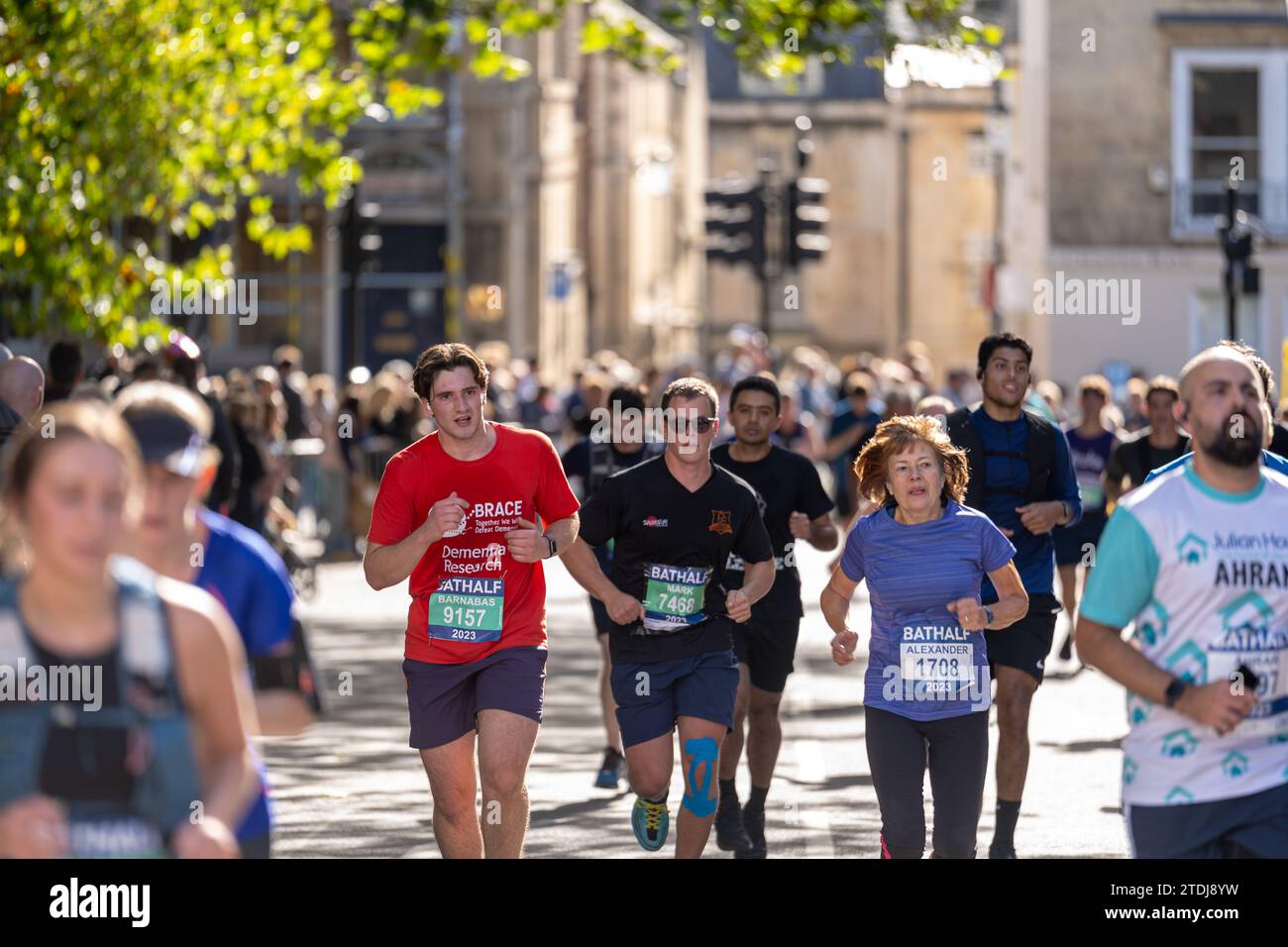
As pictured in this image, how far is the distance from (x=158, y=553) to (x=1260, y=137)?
35.0 metres

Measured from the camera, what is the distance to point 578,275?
160 ft

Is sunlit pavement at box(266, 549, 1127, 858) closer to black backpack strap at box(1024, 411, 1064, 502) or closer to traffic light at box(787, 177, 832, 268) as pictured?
black backpack strap at box(1024, 411, 1064, 502)

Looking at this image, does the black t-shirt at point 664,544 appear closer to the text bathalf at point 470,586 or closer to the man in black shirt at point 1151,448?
the text bathalf at point 470,586

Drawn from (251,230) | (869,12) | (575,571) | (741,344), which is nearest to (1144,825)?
(575,571)

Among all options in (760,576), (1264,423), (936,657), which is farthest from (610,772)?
(1264,423)

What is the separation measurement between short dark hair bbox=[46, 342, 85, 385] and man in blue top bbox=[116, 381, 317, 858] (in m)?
8.81

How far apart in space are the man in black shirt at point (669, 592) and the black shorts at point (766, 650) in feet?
4.72

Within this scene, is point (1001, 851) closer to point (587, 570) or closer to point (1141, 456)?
point (587, 570)

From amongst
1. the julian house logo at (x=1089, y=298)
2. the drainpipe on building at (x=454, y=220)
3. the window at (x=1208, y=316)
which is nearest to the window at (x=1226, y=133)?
the window at (x=1208, y=316)

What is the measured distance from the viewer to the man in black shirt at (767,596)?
10.1 metres

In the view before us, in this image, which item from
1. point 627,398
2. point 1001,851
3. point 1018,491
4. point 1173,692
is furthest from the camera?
point 627,398

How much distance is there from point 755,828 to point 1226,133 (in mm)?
29760

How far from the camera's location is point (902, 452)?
795cm
